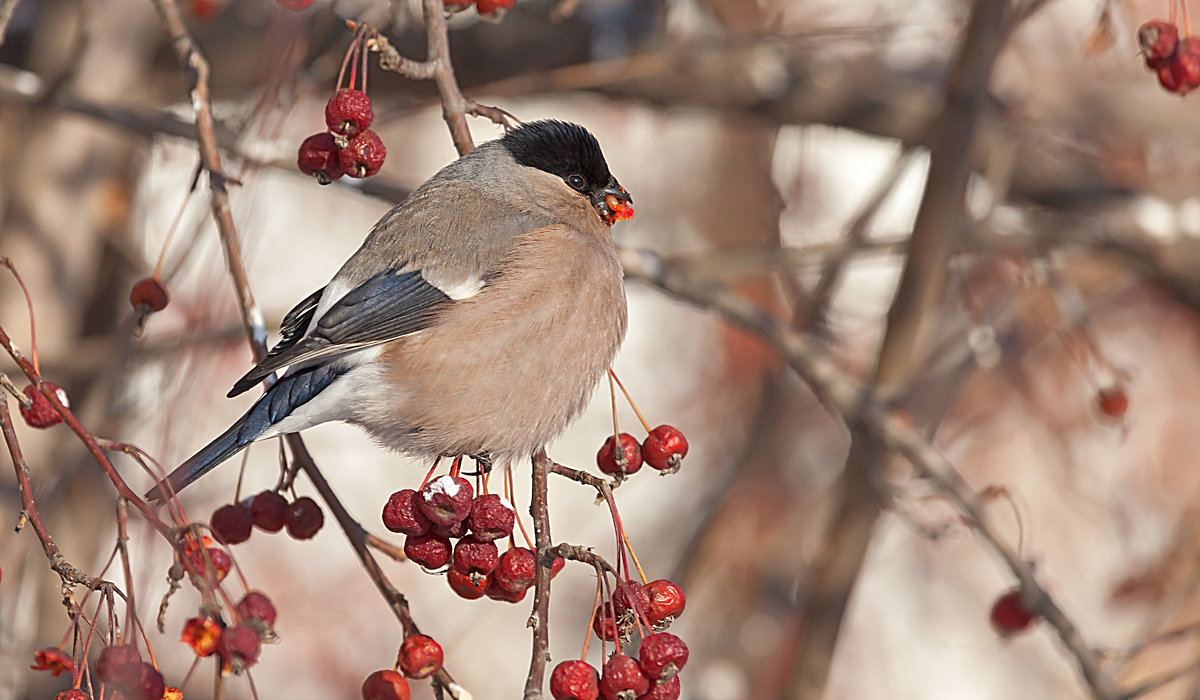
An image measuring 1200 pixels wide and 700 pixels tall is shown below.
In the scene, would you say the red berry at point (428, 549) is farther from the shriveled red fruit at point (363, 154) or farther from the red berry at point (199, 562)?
the shriveled red fruit at point (363, 154)

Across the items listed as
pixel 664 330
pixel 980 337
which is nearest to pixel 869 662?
pixel 664 330

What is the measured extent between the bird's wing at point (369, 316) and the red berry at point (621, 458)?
51 cm

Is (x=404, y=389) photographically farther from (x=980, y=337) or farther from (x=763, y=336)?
(x=980, y=337)

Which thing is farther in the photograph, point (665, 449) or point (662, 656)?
point (665, 449)

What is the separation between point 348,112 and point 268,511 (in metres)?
0.76

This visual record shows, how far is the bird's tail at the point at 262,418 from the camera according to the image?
186cm

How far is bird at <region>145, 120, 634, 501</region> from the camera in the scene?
7.43 ft

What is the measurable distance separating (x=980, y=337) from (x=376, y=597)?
11.2ft

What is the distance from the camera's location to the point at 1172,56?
2.36m

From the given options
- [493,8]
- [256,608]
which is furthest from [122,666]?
[493,8]

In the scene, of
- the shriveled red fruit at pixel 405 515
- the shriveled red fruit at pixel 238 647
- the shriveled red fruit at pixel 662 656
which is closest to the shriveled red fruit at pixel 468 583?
the shriveled red fruit at pixel 405 515

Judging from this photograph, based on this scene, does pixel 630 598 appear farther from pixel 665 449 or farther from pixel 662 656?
pixel 665 449

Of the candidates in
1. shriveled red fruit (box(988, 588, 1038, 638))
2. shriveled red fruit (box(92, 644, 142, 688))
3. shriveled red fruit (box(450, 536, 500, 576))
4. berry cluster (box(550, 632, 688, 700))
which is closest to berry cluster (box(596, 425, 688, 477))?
shriveled red fruit (box(450, 536, 500, 576))

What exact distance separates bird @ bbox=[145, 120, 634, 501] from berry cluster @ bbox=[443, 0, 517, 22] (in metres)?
0.41
